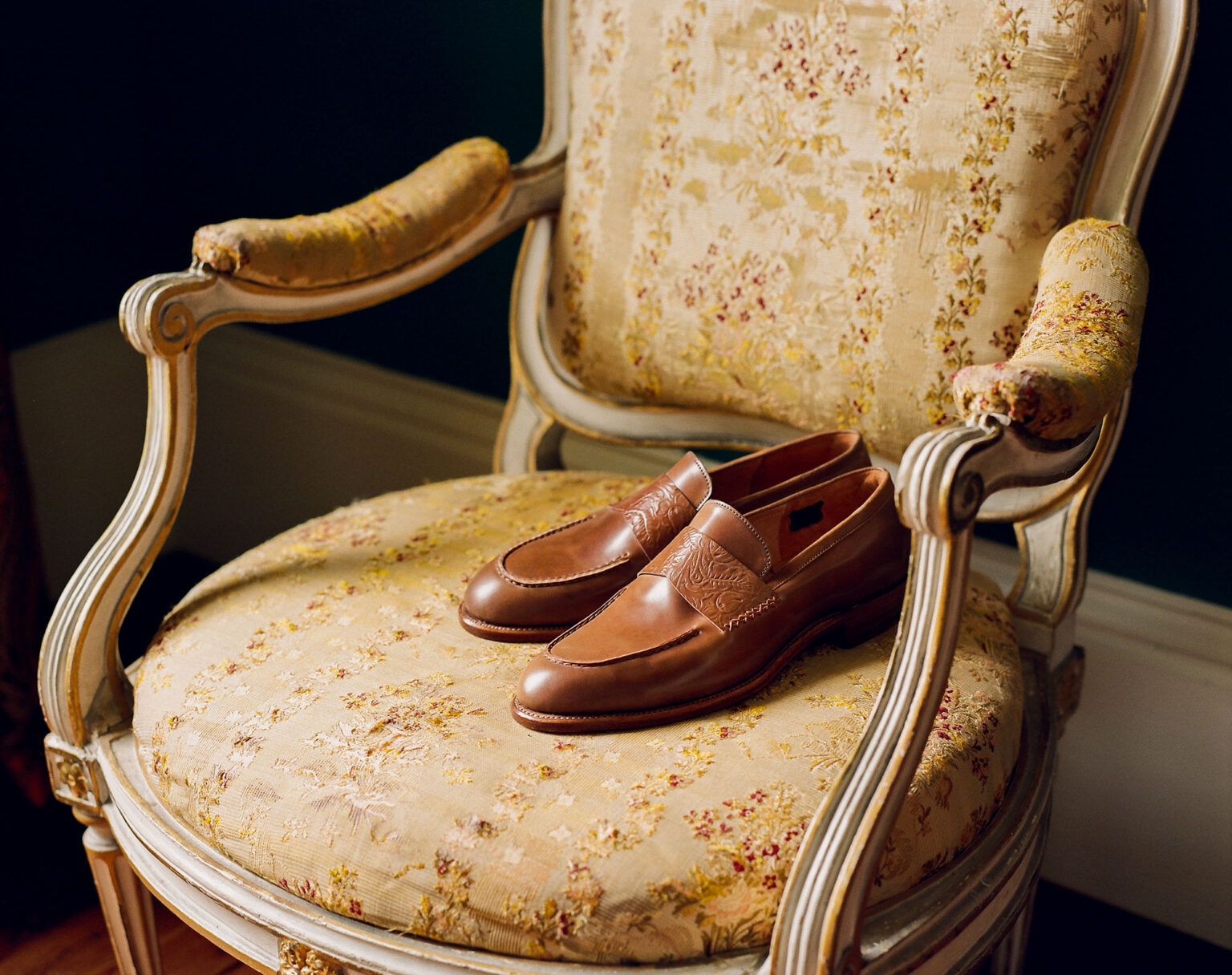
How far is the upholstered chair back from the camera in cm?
86

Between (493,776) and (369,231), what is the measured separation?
522 mm

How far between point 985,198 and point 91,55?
52.3 inches

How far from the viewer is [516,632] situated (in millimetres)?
823

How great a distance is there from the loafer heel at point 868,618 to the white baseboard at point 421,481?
479 millimetres

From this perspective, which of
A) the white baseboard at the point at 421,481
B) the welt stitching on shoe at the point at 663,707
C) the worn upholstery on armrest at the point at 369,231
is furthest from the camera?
the white baseboard at the point at 421,481

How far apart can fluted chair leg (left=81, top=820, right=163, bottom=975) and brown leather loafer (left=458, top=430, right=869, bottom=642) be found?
32 centimetres

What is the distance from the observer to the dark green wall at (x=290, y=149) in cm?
119

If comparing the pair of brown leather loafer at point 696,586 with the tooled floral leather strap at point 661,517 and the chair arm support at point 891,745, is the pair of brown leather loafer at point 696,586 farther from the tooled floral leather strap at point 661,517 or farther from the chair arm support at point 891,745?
the chair arm support at point 891,745

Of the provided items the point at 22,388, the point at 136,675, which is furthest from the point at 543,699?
the point at 22,388

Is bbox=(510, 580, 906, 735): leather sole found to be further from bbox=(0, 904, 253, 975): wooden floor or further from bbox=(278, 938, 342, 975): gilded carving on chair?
bbox=(0, 904, 253, 975): wooden floor

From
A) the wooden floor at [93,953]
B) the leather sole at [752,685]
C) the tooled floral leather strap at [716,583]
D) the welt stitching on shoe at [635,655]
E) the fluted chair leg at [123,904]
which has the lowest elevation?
the wooden floor at [93,953]

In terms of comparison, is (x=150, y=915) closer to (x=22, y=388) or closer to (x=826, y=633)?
(x=826, y=633)

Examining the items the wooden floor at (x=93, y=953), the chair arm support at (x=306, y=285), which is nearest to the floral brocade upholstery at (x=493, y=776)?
the chair arm support at (x=306, y=285)

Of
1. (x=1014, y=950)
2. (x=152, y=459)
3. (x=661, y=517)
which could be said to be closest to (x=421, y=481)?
(x=152, y=459)
